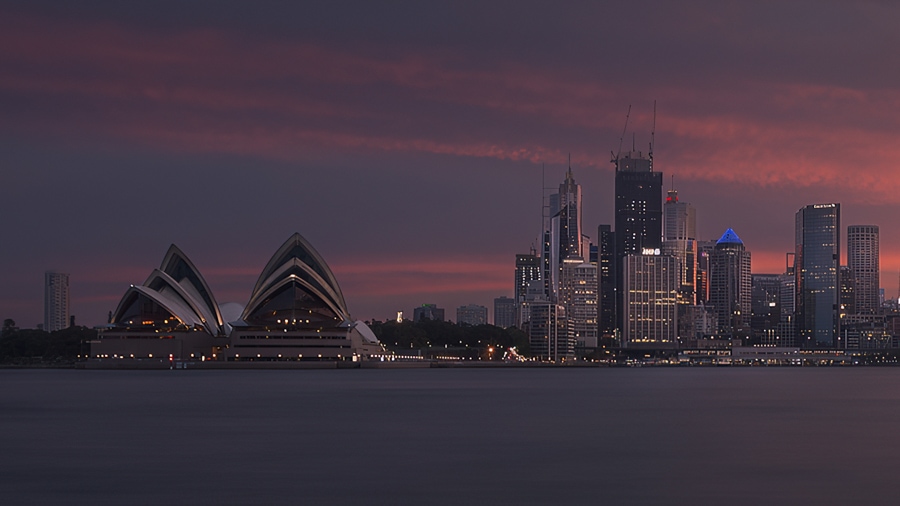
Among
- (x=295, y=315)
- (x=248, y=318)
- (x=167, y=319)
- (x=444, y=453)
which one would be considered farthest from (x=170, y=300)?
(x=444, y=453)

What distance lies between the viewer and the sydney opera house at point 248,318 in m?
163

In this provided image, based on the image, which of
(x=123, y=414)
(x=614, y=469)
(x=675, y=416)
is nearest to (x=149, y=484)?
(x=614, y=469)

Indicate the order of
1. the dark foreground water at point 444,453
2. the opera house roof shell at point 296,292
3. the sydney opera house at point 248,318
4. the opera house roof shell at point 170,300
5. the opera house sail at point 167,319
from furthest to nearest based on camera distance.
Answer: the opera house sail at point 167,319, the opera house roof shell at point 170,300, the sydney opera house at point 248,318, the opera house roof shell at point 296,292, the dark foreground water at point 444,453

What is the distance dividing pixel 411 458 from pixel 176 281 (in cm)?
13702

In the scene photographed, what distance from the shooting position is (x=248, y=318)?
6609 inches

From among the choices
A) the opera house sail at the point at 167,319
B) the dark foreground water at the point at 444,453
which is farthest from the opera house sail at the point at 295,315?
the dark foreground water at the point at 444,453

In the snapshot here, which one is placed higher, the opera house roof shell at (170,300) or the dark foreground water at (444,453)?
the opera house roof shell at (170,300)

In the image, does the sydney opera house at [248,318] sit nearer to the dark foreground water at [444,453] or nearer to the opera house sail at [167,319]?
the opera house sail at [167,319]

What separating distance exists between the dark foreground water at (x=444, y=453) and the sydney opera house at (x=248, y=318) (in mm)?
92547

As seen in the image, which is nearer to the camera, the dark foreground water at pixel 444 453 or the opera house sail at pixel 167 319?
the dark foreground water at pixel 444 453

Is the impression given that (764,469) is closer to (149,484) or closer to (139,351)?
(149,484)

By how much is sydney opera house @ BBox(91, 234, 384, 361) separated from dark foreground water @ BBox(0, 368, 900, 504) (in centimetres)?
9255

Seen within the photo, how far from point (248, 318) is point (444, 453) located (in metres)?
132

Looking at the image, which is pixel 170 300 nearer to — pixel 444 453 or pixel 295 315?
pixel 295 315
